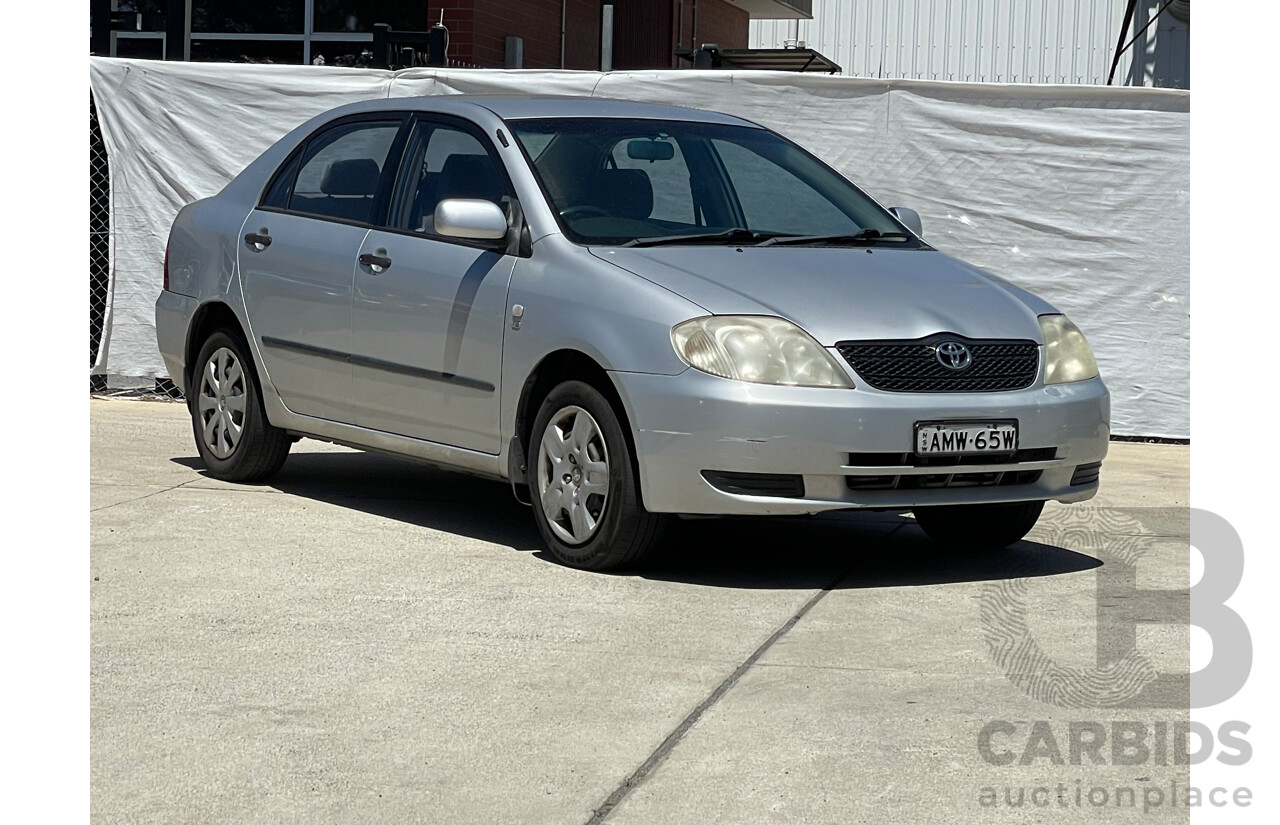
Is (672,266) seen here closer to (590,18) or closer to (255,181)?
(255,181)

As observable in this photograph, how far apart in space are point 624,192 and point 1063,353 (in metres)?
1.76

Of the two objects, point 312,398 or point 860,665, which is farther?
point 312,398

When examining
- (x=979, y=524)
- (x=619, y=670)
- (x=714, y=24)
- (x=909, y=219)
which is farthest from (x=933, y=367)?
(x=714, y=24)

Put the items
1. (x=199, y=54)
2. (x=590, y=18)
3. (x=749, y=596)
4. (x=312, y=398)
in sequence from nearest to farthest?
1. (x=749, y=596)
2. (x=312, y=398)
3. (x=199, y=54)
4. (x=590, y=18)

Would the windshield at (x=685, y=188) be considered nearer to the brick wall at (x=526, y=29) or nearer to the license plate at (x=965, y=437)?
the license plate at (x=965, y=437)

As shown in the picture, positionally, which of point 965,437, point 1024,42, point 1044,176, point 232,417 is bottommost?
point 232,417

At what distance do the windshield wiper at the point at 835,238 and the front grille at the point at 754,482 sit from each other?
115 cm

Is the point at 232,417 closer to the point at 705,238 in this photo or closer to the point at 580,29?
the point at 705,238

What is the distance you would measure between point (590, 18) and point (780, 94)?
389 inches

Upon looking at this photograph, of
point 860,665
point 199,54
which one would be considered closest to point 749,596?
point 860,665

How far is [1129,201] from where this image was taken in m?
10.4

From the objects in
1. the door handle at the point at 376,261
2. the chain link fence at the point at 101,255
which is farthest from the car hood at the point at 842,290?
the chain link fence at the point at 101,255

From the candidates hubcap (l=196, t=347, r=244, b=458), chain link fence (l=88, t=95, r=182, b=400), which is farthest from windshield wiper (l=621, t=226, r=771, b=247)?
chain link fence (l=88, t=95, r=182, b=400)

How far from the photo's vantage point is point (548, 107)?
23.9 feet
